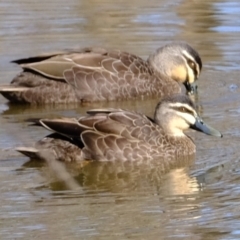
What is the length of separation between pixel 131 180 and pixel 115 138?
1.79ft

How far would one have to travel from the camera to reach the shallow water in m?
7.79

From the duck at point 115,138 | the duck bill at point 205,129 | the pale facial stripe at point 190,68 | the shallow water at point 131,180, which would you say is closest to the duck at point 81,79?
the shallow water at point 131,180

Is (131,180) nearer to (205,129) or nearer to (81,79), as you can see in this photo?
(205,129)

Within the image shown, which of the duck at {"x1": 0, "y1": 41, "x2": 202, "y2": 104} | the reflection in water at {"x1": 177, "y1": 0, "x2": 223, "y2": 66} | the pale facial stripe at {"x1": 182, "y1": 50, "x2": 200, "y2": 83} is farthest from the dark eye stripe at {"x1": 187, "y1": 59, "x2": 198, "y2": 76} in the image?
the reflection in water at {"x1": 177, "y1": 0, "x2": 223, "y2": 66}

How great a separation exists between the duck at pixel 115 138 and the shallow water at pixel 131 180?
126 millimetres

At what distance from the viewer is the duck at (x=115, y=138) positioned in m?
9.51

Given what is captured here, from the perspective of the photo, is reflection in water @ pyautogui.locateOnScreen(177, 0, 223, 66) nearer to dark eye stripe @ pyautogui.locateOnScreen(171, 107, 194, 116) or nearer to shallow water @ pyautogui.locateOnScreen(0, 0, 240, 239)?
shallow water @ pyautogui.locateOnScreen(0, 0, 240, 239)

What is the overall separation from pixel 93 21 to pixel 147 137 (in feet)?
21.2

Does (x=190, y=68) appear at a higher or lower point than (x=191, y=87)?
higher

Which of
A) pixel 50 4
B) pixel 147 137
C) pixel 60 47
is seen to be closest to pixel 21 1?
pixel 50 4

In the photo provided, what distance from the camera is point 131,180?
913 centimetres

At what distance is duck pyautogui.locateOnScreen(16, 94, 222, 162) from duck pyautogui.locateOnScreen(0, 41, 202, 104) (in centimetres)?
222

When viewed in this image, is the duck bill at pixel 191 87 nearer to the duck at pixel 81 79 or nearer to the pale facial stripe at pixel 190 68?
the pale facial stripe at pixel 190 68

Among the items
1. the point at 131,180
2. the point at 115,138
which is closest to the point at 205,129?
the point at 115,138
